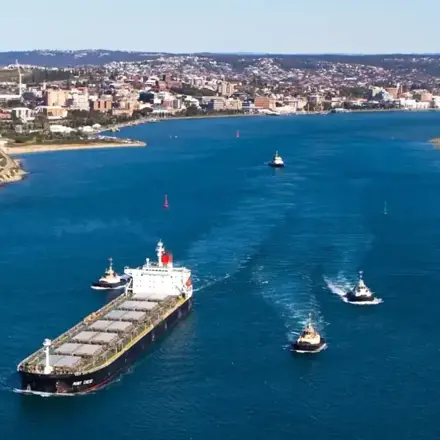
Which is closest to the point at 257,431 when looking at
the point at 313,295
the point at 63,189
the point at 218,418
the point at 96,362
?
the point at 218,418

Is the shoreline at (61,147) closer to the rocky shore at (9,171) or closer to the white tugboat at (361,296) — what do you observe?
the rocky shore at (9,171)

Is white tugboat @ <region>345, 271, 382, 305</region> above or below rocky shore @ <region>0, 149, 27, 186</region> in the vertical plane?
above

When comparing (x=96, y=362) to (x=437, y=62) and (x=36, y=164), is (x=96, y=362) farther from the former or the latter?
(x=437, y=62)

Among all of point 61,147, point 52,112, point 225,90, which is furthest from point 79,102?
point 61,147

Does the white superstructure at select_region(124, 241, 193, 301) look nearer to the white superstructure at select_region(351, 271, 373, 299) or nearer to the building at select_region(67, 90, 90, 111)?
the white superstructure at select_region(351, 271, 373, 299)

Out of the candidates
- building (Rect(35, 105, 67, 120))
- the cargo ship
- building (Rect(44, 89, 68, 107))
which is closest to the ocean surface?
the cargo ship

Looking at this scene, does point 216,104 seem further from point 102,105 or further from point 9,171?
point 9,171
